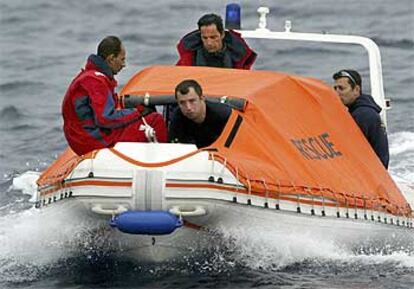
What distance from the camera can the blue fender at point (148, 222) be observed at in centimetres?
841

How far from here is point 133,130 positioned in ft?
30.1

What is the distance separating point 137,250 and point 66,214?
501 millimetres

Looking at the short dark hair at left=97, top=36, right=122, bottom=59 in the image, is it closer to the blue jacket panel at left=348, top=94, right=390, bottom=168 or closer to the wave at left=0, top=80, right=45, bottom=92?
the blue jacket panel at left=348, top=94, right=390, bottom=168

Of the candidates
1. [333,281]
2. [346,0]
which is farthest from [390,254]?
[346,0]

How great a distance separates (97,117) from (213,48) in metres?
1.74

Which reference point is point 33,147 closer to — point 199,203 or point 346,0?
point 199,203

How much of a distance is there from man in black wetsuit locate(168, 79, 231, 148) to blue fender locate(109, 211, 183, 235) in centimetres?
→ 88

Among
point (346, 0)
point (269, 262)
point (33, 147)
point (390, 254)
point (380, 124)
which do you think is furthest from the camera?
point (346, 0)

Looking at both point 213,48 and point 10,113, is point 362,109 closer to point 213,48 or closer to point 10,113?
point 213,48

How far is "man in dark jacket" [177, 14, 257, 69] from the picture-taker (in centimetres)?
1046

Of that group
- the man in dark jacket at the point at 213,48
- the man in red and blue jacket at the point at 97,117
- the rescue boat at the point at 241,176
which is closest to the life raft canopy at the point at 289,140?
the rescue boat at the point at 241,176

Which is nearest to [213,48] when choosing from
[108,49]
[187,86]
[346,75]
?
[346,75]

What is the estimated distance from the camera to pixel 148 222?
8.40 meters

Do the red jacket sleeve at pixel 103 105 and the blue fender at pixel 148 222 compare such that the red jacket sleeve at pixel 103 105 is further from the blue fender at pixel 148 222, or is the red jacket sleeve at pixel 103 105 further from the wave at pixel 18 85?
the wave at pixel 18 85
